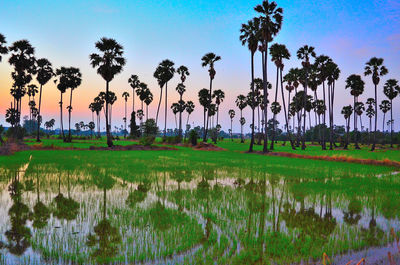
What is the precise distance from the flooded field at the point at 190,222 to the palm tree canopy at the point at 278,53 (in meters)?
44.5

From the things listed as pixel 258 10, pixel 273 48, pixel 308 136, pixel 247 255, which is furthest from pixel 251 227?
pixel 308 136

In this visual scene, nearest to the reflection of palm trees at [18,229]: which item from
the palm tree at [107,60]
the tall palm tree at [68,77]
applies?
the palm tree at [107,60]

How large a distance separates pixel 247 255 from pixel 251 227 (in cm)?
212

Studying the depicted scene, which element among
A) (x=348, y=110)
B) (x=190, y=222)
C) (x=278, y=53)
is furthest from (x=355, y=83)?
(x=190, y=222)

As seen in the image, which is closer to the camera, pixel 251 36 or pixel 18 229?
pixel 18 229

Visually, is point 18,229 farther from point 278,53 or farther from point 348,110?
point 348,110

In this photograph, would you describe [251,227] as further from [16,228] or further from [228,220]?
[16,228]

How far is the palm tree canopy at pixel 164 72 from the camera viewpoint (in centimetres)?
7781

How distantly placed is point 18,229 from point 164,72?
7377cm

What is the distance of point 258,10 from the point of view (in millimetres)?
44500

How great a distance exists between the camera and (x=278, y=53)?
54.3 metres

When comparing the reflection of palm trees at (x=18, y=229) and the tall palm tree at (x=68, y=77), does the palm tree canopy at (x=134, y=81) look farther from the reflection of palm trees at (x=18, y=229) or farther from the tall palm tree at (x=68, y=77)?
the reflection of palm trees at (x=18, y=229)

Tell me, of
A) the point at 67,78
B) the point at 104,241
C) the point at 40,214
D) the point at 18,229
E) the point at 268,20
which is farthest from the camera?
the point at 67,78

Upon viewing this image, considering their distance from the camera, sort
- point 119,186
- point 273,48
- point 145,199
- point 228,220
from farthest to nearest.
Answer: point 273,48, point 119,186, point 145,199, point 228,220
